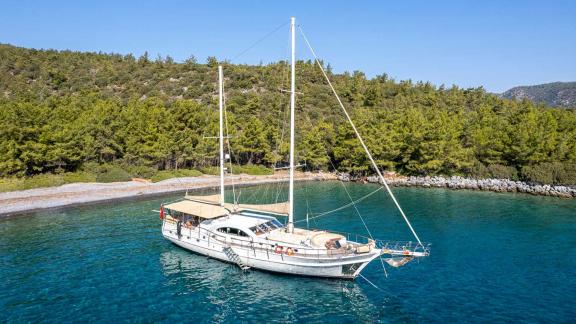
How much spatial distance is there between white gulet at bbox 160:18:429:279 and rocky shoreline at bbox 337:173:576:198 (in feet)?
82.3

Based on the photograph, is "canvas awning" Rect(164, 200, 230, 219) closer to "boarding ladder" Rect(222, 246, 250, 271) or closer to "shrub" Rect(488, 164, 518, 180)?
"boarding ladder" Rect(222, 246, 250, 271)

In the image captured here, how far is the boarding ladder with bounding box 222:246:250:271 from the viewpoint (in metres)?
27.8

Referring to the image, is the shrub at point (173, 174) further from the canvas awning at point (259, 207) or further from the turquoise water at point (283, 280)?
the canvas awning at point (259, 207)

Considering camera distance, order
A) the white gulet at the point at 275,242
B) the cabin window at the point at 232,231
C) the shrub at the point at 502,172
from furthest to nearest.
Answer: the shrub at the point at 502,172 → the cabin window at the point at 232,231 → the white gulet at the point at 275,242

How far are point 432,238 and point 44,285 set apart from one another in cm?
3039

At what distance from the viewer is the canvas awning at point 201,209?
1237 inches

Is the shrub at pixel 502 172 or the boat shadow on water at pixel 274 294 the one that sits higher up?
the shrub at pixel 502 172

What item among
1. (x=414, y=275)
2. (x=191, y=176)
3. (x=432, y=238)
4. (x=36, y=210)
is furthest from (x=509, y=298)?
(x=191, y=176)

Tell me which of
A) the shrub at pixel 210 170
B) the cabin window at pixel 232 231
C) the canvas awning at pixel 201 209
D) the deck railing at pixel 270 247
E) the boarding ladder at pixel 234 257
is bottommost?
the boarding ladder at pixel 234 257

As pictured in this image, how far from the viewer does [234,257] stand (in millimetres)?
28141

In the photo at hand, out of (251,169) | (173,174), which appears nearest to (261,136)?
(251,169)

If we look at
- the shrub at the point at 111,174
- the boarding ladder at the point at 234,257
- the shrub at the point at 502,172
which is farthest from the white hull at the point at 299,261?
the shrub at the point at 502,172

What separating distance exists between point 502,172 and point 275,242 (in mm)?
53624

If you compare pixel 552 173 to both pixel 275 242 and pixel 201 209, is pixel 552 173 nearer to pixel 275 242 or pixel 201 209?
pixel 275 242
